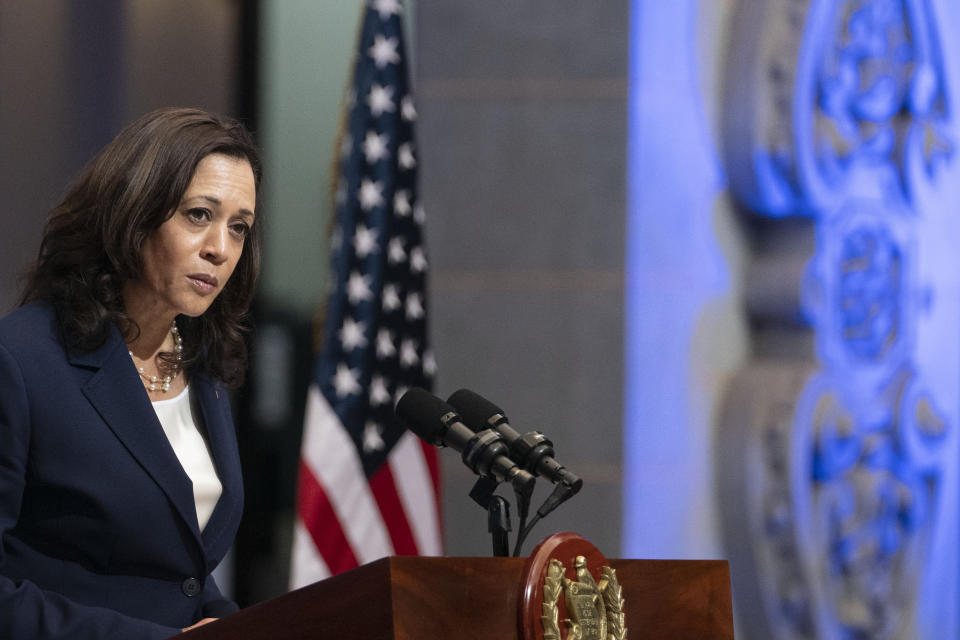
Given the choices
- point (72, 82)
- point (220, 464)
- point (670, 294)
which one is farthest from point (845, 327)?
point (220, 464)

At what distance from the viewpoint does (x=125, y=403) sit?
5.96 feet

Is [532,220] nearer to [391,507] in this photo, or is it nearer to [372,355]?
[372,355]

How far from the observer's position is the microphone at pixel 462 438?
1574mm

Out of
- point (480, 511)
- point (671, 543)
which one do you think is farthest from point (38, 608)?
point (671, 543)

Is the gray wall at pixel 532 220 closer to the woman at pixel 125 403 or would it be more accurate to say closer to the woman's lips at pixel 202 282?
the woman at pixel 125 403

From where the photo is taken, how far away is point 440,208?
4.90 m

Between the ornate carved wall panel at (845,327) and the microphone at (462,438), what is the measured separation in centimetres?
328

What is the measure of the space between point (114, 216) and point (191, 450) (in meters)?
0.45

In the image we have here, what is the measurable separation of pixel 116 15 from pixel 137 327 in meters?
2.97

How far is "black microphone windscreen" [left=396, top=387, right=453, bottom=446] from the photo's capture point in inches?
66.2

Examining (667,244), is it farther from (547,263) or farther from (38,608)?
(38,608)

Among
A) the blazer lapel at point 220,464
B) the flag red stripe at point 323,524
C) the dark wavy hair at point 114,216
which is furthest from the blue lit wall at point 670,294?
the dark wavy hair at point 114,216

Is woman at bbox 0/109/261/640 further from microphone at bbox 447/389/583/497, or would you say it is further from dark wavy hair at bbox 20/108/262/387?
microphone at bbox 447/389/583/497

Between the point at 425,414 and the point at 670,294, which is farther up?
the point at 670,294
